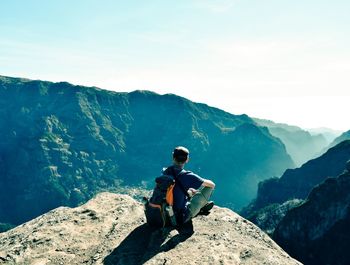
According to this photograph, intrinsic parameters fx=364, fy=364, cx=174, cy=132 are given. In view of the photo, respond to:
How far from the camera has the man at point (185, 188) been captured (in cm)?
1845

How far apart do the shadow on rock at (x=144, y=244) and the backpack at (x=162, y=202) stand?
606mm

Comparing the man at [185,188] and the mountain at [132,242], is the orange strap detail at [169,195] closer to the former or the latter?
the man at [185,188]

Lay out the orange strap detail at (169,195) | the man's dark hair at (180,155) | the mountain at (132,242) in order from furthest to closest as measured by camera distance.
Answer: the man's dark hair at (180,155), the orange strap detail at (169,195), the mountain at (132,242)

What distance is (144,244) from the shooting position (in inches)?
688

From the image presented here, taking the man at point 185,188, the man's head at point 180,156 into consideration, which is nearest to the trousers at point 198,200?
the man at point 185,188

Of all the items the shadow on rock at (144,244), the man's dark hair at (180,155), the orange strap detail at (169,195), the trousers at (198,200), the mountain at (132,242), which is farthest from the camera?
the trousers at (198,200)

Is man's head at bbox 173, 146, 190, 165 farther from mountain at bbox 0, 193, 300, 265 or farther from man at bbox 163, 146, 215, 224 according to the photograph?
mountain at bbox 0, 193, 300, 265

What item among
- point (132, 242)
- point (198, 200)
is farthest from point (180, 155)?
point (132, 242)

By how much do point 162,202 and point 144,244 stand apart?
217 cm

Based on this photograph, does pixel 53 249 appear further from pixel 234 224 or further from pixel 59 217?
pixel 234 224

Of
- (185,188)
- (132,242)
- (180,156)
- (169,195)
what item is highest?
(180,156)

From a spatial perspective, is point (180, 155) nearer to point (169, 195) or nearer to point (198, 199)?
point (169, 195)

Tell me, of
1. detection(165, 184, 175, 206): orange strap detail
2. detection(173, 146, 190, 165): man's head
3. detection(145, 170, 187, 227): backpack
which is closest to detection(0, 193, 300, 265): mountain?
detection(145, 170, 187, 227): backpack

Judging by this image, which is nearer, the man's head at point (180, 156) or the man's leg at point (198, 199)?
the man's head at point (180, 156)
